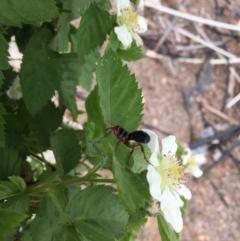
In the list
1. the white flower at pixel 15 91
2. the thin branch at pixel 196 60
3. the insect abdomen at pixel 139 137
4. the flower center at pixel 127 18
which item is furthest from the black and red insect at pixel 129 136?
the thin branch at pixel 196 60

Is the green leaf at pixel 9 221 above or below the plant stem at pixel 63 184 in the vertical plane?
above

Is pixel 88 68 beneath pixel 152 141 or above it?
beneath

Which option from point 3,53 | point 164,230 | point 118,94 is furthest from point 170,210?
point 3,53

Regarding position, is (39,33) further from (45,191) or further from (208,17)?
(208,17)

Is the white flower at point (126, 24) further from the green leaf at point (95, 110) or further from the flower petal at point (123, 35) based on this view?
the green leaf at point (95, 110)

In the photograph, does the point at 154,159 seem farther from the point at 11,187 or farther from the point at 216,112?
the point at 216,112

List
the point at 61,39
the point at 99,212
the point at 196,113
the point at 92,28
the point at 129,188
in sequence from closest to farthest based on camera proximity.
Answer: the point at 129,188 → the point at 99,212 → the point at 92,28 → the point at 61,39 → the point at 196,113
